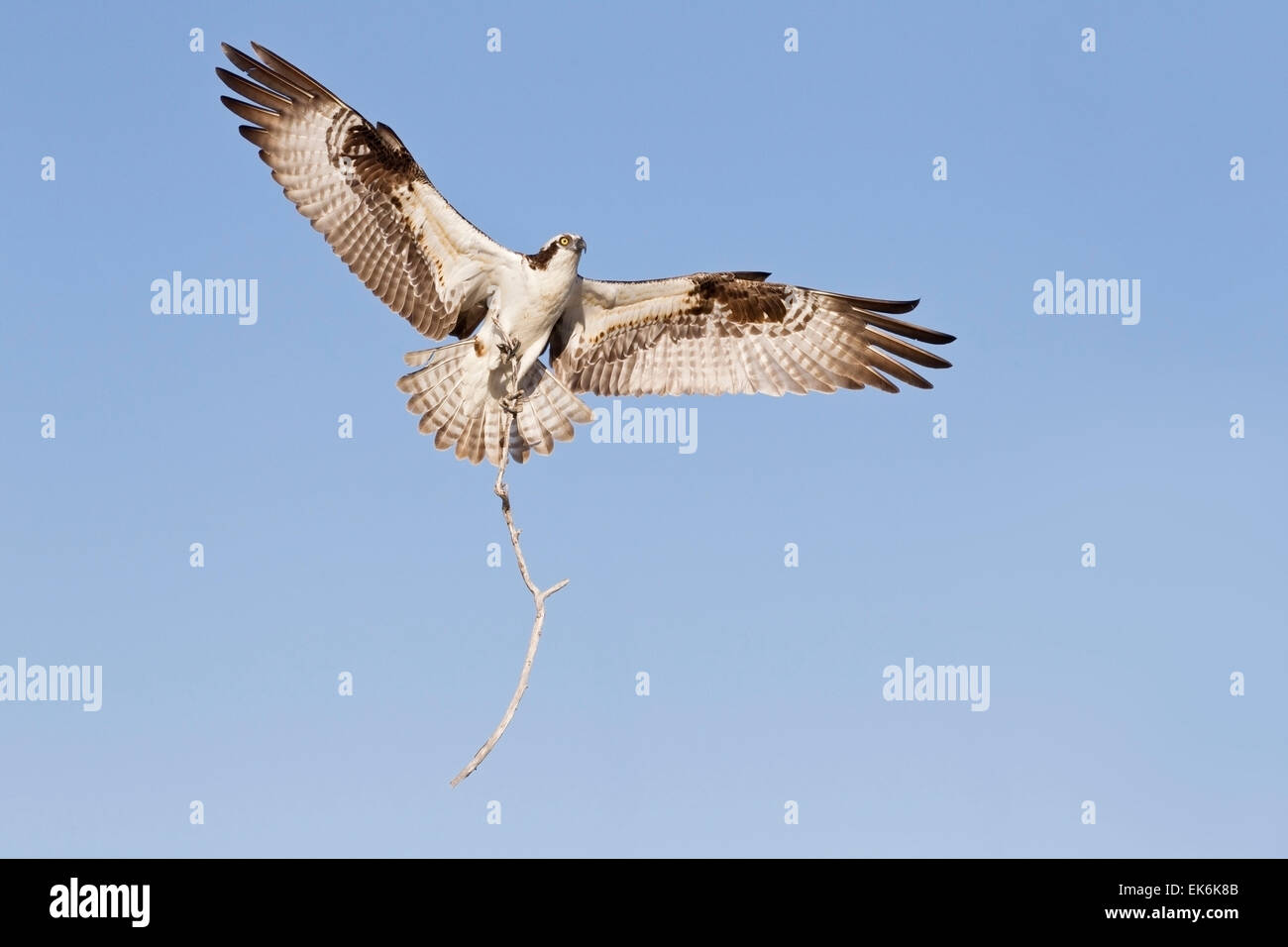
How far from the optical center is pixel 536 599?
9078 mm

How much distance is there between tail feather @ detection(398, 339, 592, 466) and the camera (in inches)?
498

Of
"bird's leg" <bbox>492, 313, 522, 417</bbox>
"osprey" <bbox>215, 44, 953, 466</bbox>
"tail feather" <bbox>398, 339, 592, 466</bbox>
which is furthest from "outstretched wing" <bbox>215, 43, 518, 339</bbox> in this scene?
"tail feather" <bbox>398, 339, 592, 466</bbox>

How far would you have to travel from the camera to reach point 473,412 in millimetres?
12750

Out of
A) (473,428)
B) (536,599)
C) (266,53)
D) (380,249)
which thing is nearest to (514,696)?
(536,599)

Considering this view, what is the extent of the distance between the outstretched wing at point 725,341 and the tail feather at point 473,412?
2.32ft

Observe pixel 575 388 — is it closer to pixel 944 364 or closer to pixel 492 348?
pixel 492 348

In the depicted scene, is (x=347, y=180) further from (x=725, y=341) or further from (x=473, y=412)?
(x=725, y=341)

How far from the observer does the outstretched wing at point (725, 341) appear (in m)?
13.3

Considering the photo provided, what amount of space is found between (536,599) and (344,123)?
5.67 meters

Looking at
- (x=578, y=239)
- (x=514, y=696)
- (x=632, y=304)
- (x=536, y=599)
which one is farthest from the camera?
(x=632, y=304)

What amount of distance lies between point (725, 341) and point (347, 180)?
3925 millimetres

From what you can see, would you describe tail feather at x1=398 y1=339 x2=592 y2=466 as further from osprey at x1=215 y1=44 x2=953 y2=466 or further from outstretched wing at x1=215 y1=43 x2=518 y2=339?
outstretched wing at x1=215 y1=43 x2=518 y2=339

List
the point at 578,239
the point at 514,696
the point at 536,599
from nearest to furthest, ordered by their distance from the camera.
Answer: the point at 514,696 < the point at 536,599 < the point at 578,239

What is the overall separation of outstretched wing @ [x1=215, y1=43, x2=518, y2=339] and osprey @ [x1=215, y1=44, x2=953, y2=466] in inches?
0.4
